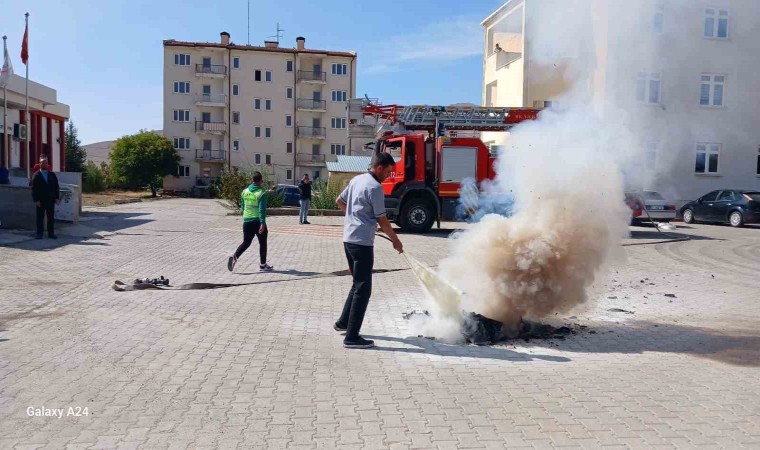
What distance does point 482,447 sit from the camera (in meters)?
3.93

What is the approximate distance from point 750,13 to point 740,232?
52.6ft

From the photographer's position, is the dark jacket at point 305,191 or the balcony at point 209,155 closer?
the dark jacket at point 305,191

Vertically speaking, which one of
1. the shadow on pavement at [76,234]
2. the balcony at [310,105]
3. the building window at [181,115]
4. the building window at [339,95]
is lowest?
the shadow on pavement at [76,234]

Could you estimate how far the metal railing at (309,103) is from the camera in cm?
6956

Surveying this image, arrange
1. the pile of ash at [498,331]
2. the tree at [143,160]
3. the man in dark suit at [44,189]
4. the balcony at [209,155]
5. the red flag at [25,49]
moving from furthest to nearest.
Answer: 1. the balcony at [209,155]
2. the tree at [143,160]
3. the red flag at [25,49]
4. the man in dark suit at [44,189]
5. the pile of ash at [498,331]

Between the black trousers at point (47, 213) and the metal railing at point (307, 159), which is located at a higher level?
the metal railing at point (307, 159)

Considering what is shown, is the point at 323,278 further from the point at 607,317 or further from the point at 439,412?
the point at 439,412

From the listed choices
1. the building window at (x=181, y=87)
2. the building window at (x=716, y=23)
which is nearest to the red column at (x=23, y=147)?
the building window at (x=716, y=23)

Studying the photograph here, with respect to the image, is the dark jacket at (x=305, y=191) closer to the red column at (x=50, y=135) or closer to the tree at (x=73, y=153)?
the red column at (x=50, y=135)

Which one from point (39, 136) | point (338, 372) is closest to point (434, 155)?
point (338, 372)

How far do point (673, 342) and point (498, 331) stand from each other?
6.32 feet

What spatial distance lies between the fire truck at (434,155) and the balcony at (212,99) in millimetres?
53126

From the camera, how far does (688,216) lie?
26031 mm

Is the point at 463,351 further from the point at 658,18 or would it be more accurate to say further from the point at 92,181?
the point at 92,181
